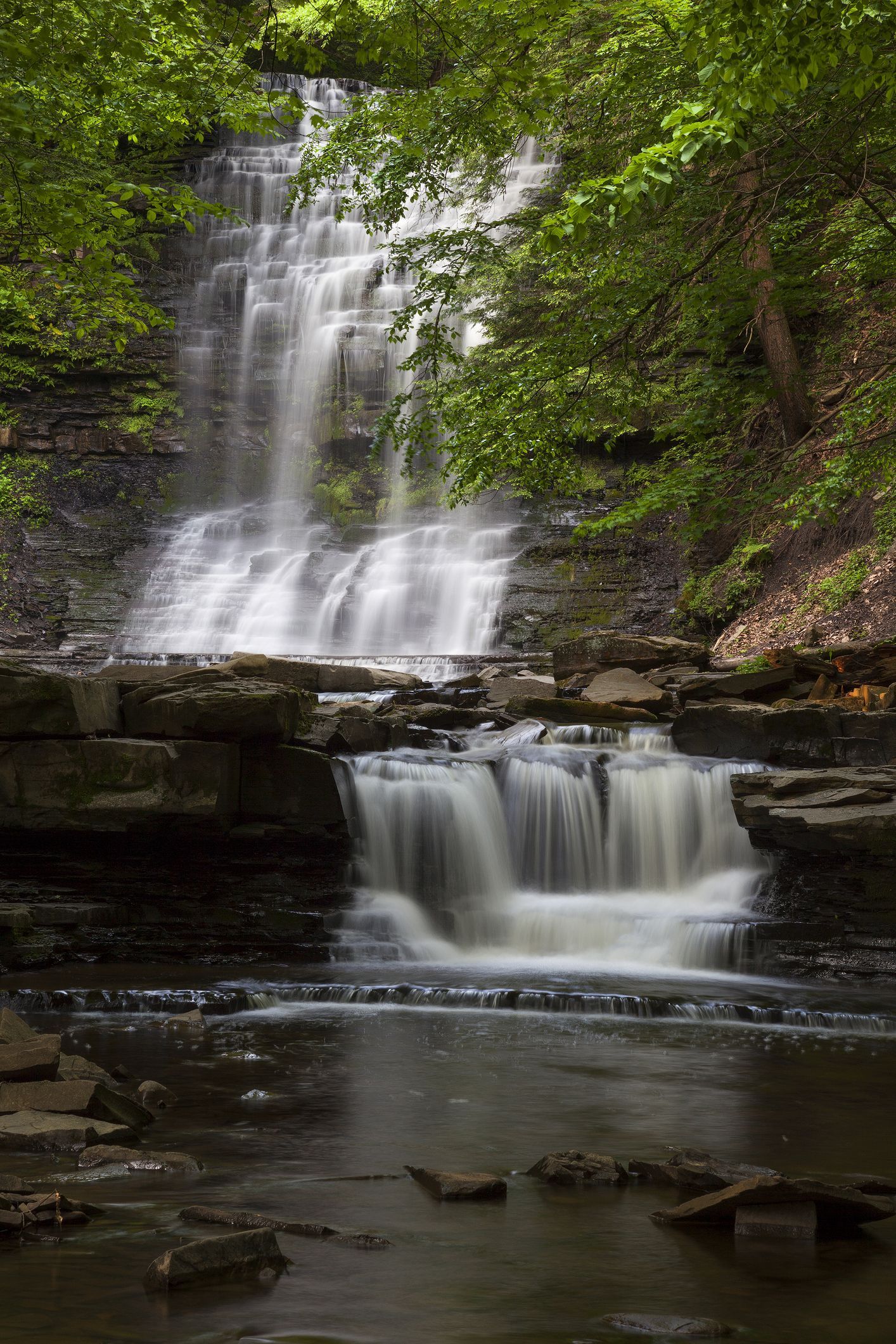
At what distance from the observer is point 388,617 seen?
21953mm

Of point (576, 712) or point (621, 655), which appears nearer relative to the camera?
point (576, 712)

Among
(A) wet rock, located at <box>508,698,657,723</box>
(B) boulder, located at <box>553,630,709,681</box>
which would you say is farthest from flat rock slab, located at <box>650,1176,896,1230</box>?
(B) boulder, located at <box>553,630,709,681</box>

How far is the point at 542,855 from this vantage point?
11203mm

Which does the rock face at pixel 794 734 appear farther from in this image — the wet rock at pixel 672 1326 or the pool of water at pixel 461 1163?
the wet rock at pixel 672 1326

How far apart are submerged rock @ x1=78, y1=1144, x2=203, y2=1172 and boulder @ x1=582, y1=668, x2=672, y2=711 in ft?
32.8

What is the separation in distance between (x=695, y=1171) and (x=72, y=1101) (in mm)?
2426

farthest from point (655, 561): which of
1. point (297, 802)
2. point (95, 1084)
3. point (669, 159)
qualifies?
point (95, 1084)

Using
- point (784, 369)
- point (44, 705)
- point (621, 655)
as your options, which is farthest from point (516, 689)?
point (784, 369)

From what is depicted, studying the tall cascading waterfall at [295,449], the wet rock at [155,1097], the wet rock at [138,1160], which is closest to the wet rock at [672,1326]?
the wet rock at [138,1160]

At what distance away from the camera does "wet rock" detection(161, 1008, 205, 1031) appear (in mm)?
6914

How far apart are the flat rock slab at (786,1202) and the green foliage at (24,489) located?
25162 mm

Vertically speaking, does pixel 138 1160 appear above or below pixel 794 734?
below

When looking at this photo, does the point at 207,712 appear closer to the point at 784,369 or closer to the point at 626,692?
the point at 626,692

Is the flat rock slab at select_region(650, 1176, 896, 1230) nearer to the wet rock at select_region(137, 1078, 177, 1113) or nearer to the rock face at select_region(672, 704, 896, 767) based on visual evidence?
the wet rock at select_region(137, 1078, 177, 1113)
